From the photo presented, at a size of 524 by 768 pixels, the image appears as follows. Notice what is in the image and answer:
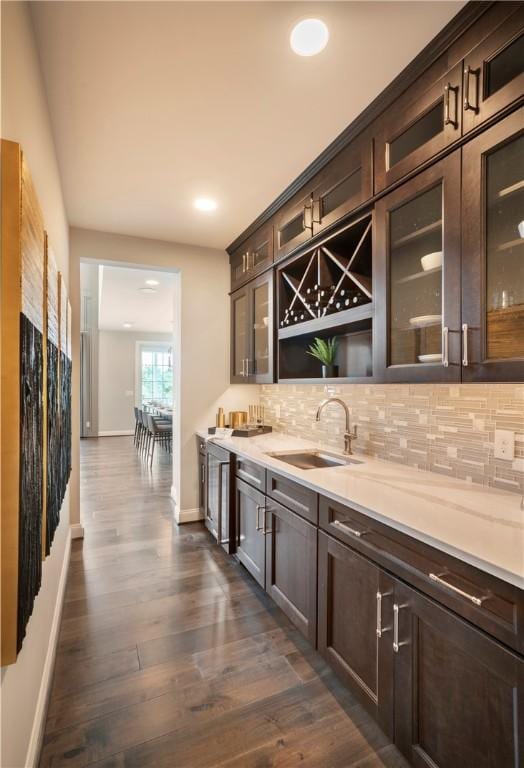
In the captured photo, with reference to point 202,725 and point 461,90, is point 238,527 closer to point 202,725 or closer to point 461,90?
point 202,725

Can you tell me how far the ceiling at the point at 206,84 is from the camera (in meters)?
1.34

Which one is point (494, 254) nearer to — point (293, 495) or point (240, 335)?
point (293, 495)

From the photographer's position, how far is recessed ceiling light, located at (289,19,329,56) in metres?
1.36

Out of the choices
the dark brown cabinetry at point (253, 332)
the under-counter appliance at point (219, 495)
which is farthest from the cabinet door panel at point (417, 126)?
the under-counter appliance at point (219, 495)

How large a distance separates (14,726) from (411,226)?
2161mm

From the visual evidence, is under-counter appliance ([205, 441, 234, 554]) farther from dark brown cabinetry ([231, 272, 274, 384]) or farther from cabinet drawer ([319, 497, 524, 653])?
cabinet drawer ([319, 497, 524, 653])

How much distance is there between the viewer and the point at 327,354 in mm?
2545

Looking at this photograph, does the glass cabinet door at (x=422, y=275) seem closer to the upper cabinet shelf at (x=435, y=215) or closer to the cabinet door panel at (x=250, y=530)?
the upper cabinet shelf at (x=435, y=215)

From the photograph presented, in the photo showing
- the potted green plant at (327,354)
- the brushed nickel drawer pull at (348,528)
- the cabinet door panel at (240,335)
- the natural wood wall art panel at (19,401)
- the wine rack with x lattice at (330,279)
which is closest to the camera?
the natural wood wall art panel at (19,401)

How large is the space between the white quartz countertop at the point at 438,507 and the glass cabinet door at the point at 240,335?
1.37m

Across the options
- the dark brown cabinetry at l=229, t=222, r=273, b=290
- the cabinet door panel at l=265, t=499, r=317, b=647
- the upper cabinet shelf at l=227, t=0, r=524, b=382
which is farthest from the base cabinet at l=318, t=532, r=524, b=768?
the dark brown cabinetry at l=229, t=222, r=273, b=290

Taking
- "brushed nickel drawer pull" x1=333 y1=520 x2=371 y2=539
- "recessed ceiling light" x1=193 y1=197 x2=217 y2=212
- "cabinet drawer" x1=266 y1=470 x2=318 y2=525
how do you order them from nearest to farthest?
"brushed nickel drawer pull" x1=333 y1=520 x2=371 y2=539 → "cabinet drawer" x1=266 y1=470 x2=318 y2=525 → "recessed ceiling light" x1=193 y1=197 x2=217 y2=212

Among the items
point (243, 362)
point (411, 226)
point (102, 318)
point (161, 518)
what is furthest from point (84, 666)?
point (102, 318)

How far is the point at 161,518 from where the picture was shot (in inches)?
148
